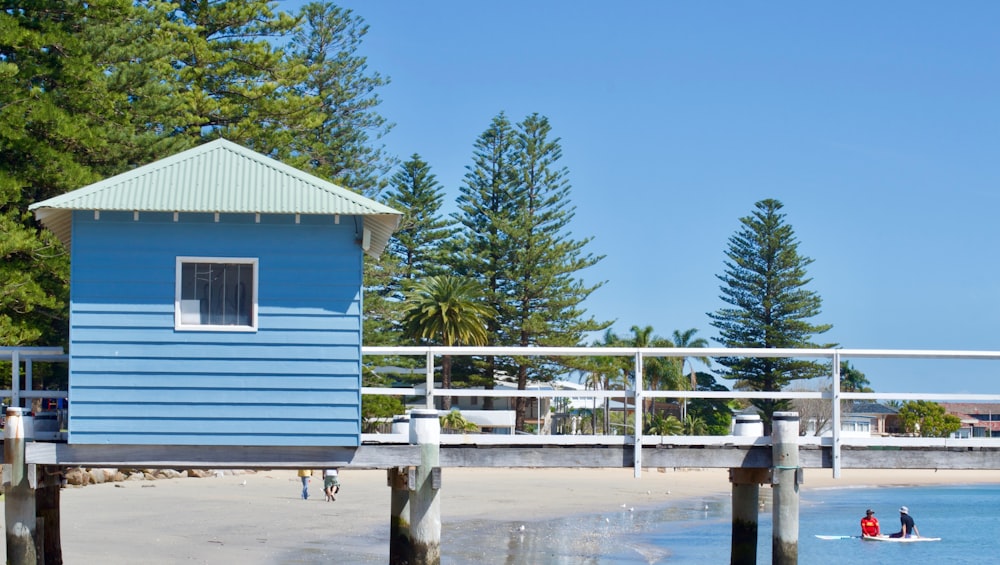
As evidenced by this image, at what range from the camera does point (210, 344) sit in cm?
1161

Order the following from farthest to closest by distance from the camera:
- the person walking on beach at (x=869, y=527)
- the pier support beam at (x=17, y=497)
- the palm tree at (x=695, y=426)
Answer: the palm tree at (x=695, y=426) → the person walking on beach at (x=869, y=527) → the pier support beam at (x=17, y=497)

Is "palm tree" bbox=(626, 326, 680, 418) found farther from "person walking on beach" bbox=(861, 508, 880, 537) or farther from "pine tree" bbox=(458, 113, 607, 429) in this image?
"person walking on beach" bbox=(861, 508, 880, 537)

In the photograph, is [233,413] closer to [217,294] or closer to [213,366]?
[213,366]

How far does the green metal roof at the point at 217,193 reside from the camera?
1151cm

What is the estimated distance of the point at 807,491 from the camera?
4938cm

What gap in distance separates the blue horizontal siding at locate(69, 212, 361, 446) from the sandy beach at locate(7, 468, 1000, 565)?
606cm

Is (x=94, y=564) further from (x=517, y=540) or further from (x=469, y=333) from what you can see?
(x=469, y=333)

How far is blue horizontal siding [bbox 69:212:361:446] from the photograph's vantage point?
11.5 m

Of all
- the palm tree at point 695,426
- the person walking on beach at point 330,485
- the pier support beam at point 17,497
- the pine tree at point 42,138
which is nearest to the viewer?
the pier support beam at point 17,497

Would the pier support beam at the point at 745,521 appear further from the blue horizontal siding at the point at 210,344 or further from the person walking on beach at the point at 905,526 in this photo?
the person walking on beach at the point at 905,526

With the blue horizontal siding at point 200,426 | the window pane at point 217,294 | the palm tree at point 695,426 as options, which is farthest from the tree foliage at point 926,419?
the window pane at point 217,294

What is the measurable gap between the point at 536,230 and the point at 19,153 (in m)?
32.5

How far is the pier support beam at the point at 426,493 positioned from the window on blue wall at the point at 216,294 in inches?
72.9

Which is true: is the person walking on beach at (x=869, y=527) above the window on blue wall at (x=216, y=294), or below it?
below
